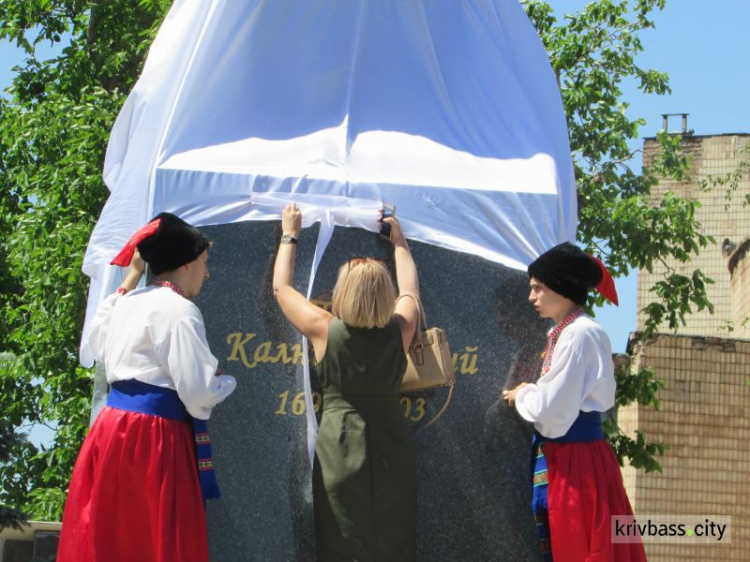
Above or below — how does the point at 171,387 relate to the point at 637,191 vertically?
below

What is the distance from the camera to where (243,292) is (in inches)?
213

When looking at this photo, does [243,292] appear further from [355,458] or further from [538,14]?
[538,14]

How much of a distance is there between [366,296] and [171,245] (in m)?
0.75

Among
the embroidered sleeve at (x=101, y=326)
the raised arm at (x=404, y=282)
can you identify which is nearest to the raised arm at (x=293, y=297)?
the raised arm at (x=404, y=282)

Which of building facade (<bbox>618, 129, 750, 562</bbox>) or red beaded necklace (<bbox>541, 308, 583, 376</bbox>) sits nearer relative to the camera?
red beaded necklace (<bbox>541, 308, 583, 376</bbox>)

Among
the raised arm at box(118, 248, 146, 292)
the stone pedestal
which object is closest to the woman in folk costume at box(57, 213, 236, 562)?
the raised arm at box(118, 248, 146, 292)

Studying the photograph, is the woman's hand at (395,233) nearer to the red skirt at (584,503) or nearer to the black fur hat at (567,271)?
the black fur hat at (567,271)

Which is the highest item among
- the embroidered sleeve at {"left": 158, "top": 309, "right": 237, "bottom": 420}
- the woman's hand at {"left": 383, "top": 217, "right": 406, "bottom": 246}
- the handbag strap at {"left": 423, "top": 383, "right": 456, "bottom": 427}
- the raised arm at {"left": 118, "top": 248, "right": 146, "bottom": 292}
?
the woman's hand at {"left": 383, "top": 217, "right": 406, "bottom": 246}

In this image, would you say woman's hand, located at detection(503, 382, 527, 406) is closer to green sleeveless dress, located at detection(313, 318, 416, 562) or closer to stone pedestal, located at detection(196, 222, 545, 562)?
stone pedestal, located at detection(196, 222, 545, 562)

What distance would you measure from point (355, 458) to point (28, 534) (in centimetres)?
194

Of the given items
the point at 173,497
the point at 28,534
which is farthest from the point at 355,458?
the point at 28,534

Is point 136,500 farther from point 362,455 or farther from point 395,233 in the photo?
point 395,233

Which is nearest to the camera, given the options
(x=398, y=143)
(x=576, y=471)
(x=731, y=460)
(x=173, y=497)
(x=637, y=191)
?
(x=173, y=497)

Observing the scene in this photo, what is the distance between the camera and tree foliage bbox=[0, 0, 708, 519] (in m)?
8.60
